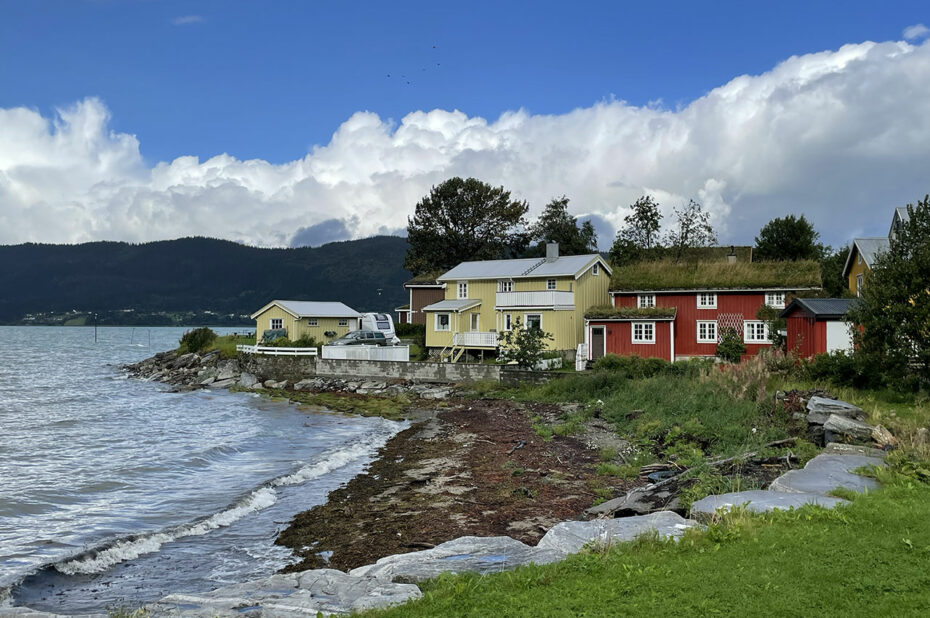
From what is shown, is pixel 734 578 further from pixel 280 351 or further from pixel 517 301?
pixel 280 351

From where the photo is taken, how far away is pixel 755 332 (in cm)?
4022

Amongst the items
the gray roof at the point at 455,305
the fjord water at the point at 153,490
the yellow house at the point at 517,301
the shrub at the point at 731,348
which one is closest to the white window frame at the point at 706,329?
the shrub at the point at 731,348

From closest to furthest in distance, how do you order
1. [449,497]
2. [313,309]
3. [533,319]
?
1. [449,497]
2. [533,319]
3. [313,309]

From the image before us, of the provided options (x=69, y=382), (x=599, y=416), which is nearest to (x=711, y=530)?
(x=599, y=416)

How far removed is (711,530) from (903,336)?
15.2 meters

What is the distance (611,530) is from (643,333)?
32.1 metres

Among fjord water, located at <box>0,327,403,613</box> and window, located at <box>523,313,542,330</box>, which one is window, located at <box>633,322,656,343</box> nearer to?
window, located at <box>523,313,542,330</box>

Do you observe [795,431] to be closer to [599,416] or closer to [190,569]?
[599,416]

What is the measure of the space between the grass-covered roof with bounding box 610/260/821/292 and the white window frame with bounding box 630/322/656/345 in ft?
10.8

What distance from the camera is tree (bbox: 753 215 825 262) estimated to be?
66125mm

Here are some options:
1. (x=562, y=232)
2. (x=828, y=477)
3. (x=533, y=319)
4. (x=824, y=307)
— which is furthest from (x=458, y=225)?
(x=828, y=477)

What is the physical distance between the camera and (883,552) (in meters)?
7.20

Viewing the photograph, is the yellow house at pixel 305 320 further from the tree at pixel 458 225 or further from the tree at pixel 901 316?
the tree at pixel 901 316

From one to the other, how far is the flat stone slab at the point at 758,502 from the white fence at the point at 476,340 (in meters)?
32.7
